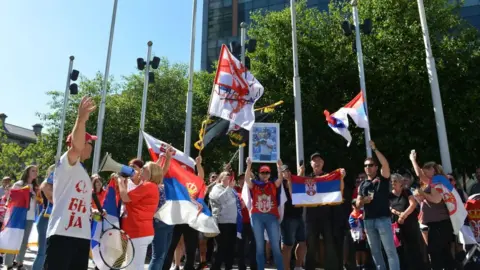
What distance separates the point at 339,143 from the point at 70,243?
14.4 metres

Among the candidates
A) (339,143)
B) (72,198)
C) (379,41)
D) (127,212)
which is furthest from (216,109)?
(379,41)

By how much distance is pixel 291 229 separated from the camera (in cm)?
845

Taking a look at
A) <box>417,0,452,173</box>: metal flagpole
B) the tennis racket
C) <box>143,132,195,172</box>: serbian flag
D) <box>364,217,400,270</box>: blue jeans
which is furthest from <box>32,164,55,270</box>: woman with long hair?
<box>417,0,452,173</box>: metal flagpole

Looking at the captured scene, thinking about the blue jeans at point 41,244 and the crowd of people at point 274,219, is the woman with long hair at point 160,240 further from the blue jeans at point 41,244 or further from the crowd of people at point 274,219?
the blue jeans at point 41,244

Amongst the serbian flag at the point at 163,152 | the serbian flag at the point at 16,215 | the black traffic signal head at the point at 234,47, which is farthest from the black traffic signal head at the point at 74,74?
the serbian flag at the point at 163,152

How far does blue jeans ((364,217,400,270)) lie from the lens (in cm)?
673

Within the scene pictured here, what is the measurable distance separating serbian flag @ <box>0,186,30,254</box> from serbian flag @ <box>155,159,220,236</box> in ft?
10.5

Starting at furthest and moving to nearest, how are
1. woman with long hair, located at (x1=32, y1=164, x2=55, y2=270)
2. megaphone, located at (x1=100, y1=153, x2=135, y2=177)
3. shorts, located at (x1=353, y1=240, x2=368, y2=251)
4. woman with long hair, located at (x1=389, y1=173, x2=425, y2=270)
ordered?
shorts, located at (x1=353, y1=240, x2=368, y2=251) < woman with long hair, located at (x1=389, y1=173, x2=425, y2=270) < woman with long hair, located at (x1=32, y1=164, x2=55, y2=270) < megaphone, located at (x1=100, y1=153, x2=135, y2=177)

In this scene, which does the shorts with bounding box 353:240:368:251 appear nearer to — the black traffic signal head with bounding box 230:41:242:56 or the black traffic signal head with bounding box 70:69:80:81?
the black traffic signal head with bounding box 230:41:242:56

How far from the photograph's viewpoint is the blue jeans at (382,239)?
6.73m

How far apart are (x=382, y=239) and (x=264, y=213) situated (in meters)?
2.03

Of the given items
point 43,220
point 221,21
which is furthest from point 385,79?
point 221,21

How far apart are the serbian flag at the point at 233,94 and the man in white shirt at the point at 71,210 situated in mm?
5617

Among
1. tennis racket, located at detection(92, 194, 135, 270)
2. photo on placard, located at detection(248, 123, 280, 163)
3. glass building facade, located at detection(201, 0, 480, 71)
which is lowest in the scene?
tennis racket, located at detection(92, 194, 135, 270)
